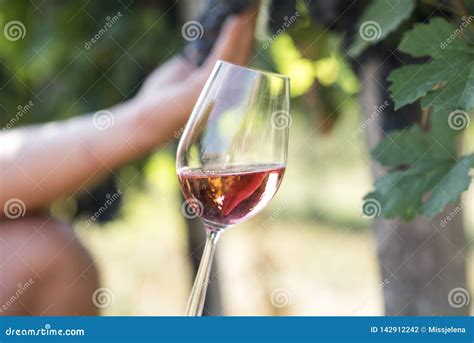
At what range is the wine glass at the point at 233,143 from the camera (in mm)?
718

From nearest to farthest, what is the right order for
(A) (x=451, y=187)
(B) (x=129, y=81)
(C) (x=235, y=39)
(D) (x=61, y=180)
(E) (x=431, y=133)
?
1. (A) (x=451, y=187)
2. (E) (x=431, y=133)
3. (C) (x=235, y=39)
4. (D) (x=61, y=180)
5. (B) (x=129, y=81)

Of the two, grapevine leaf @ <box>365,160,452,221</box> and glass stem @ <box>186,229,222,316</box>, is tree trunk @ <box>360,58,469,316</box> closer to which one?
grapevine leaf @ <box>365,160,452,221</box>

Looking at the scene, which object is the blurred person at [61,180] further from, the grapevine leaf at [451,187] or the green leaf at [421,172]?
the grapevine leaf at [451,187]

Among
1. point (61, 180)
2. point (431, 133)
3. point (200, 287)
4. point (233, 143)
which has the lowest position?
point (61, 180)

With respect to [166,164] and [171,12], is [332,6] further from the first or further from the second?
[166,164]

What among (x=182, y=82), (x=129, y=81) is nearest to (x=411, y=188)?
(x=182, y=82)

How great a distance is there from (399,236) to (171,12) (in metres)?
1.11

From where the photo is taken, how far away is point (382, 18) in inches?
32.4

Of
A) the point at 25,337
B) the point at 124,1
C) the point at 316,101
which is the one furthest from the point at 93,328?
the point at 124,1

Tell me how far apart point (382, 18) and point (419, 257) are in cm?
43

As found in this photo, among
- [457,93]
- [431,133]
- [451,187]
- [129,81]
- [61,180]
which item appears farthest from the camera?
[129,81]

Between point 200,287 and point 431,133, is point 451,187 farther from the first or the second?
point 200,287

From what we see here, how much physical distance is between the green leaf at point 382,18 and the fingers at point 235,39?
19 centimetres

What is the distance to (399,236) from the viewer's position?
3.74ft
